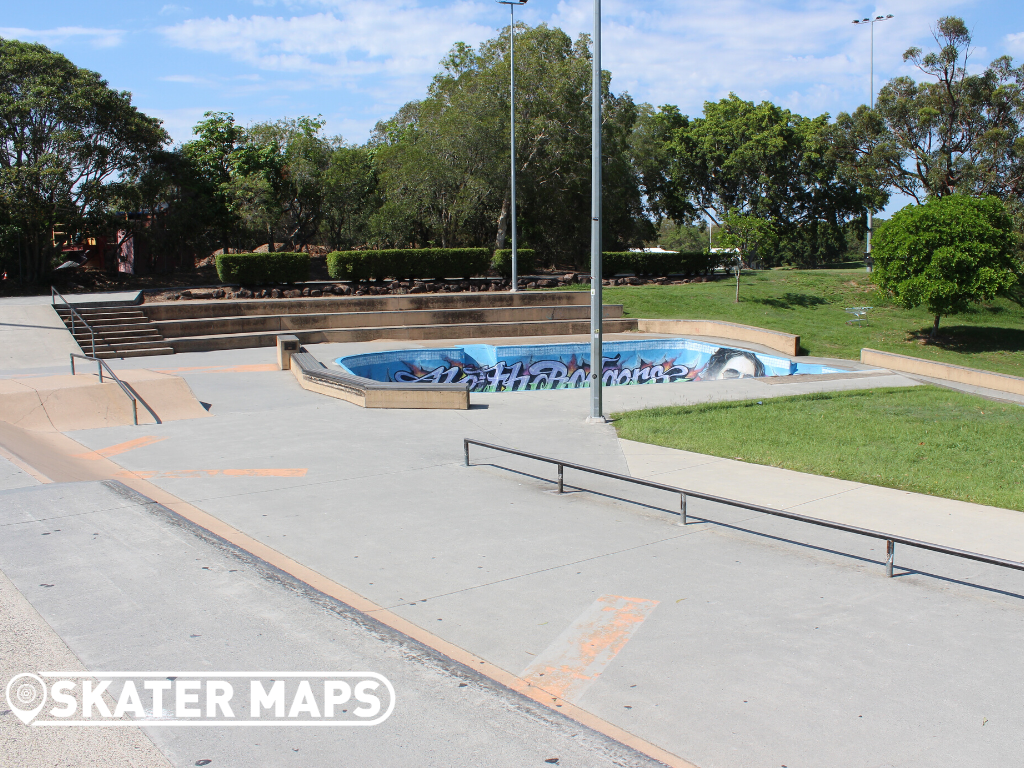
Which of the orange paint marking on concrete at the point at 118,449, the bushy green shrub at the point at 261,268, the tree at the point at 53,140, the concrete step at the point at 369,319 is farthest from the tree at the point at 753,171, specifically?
the orange paint marking on concrete at the point at 118,449

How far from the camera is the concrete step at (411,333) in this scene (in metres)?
23.2

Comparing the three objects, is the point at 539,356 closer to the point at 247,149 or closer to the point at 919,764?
the point at 919,764

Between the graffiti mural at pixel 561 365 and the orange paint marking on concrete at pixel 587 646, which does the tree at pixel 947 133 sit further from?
the orange paint marking on concrete at pixel 587 646

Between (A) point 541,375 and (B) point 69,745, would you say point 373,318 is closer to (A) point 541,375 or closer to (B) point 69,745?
(A) point 541,375

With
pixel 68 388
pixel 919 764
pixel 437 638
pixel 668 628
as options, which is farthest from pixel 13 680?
pixel 68 388

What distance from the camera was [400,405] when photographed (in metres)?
14.1

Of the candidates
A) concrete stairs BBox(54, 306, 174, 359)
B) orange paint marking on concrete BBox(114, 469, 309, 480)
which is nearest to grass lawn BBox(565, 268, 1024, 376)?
concrete stairs BBox(54, 306, 174, 359)

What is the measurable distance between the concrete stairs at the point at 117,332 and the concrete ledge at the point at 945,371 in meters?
20.7

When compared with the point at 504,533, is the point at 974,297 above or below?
above

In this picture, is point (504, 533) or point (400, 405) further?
point (400, 405)

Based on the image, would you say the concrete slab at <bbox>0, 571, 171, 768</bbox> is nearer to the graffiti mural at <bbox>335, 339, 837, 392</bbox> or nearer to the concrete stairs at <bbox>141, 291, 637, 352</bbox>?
the graffiti mural at <bbox>335, 339, 837, 392</bbox>

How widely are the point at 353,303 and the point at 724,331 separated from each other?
1315 centimetres

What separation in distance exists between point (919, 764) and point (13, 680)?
4647 mm

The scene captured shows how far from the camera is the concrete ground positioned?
12.5 ft
